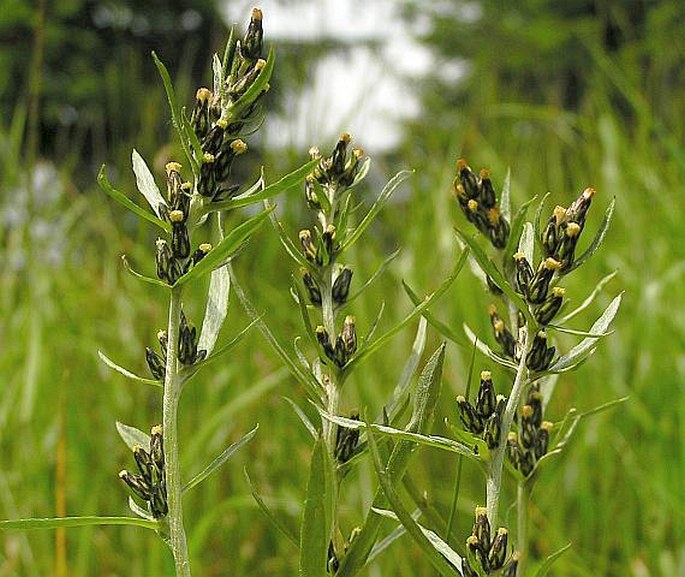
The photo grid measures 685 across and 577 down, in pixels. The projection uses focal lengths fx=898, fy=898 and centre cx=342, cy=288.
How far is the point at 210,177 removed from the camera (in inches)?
15.7

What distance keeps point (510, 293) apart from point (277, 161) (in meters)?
2.29

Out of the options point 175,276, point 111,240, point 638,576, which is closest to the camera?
point 175,276

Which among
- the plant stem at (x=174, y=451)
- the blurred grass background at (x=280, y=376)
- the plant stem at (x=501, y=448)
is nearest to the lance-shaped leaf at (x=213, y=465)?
the plant stem at (x=174, y=451)

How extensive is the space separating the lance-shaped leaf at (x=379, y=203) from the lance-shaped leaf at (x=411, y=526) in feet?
0.34

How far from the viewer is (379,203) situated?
430mm

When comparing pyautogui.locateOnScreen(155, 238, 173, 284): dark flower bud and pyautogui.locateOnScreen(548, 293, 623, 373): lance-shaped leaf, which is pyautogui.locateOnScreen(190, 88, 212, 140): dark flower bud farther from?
pyautogui.locateOnScreen(548, 293, 623, 373): lance-shaped leaf

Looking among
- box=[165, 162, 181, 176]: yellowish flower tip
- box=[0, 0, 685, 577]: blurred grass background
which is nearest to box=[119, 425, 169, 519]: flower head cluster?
box=[165, 162, 181, 176]: yellowish flower tip

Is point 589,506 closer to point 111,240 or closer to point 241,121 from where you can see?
point 241,121

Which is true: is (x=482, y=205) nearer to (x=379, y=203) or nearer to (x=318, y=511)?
(x=379, y=203)

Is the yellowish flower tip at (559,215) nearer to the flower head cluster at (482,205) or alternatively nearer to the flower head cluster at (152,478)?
A: the flower head cluster at (482,205)

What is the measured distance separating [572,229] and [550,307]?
4cm

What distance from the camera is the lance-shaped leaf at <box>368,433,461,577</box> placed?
36 cm

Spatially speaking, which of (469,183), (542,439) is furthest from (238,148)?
(542,439)

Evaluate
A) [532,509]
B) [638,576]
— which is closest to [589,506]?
[532,509]
